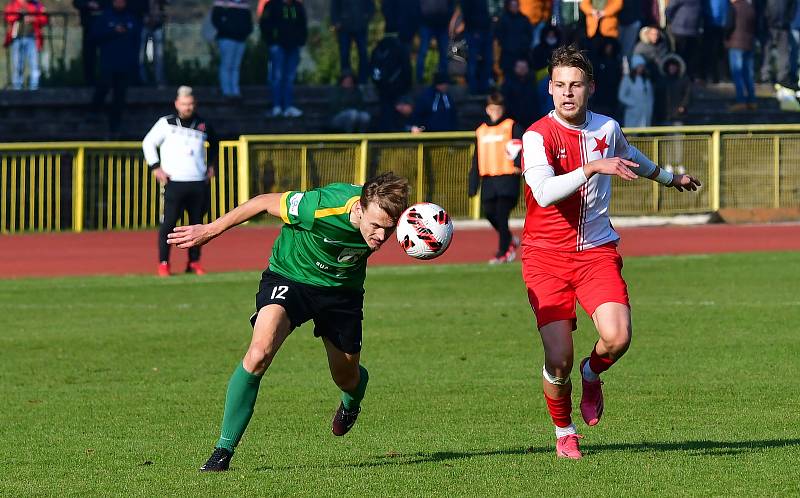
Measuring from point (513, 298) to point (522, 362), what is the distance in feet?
14.2

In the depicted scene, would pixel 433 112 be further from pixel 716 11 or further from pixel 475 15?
pixel 716 11

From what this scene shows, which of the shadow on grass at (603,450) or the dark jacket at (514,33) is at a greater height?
the dark jacket at (514,33)

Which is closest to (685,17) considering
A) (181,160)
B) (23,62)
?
(23,62)

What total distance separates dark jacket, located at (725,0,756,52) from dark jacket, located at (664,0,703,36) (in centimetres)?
59

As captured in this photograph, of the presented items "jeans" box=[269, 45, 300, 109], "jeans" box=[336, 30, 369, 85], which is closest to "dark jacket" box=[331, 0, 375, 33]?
"jeans" box=[336, 30, 369, 85]

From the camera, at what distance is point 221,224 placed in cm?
748

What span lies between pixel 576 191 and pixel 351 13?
19.5 metres

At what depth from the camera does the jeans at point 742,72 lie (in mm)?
28969

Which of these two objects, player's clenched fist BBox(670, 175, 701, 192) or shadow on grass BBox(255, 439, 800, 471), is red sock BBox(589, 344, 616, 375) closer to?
shadow on grass BBox(255, 439, 800, 471)

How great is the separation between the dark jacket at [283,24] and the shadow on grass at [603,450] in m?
18.5

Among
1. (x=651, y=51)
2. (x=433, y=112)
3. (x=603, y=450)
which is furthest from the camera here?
(x=651, y=51)

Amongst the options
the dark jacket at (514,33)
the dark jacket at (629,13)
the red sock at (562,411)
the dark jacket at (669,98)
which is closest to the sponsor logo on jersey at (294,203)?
the red sock at (562,411)

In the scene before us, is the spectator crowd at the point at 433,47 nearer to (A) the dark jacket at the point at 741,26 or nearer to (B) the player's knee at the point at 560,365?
(A) the dark jacket at the point at 741,26

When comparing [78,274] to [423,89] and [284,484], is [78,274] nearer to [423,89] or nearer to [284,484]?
[423,89]
